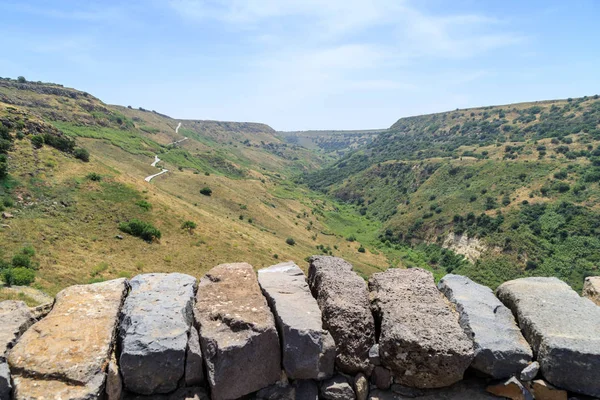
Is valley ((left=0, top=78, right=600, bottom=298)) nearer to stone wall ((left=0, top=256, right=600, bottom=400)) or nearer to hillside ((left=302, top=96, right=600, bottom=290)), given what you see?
hillside ((left=302, top=96, right=600, bottom=290))

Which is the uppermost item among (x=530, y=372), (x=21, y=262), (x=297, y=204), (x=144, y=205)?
(x=530, y=372)

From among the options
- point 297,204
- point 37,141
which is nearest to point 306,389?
point 37,141

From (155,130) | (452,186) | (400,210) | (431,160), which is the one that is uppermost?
(155,130)

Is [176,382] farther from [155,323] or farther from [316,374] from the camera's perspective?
[316,374]

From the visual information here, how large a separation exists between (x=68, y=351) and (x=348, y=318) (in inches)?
126

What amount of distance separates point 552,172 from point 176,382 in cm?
8475

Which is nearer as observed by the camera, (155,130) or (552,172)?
(552,172)

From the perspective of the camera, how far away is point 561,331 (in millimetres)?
4262

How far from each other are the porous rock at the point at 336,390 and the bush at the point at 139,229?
30943 mm

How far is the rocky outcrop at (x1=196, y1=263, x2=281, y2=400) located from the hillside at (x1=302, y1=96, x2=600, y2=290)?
56.1 metres

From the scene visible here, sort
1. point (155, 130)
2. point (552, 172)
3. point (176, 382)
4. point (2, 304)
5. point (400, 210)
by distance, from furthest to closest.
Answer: point (155, 130)
point (400, 210)
point (552, 172)
point (2, 304)
point (176, 382)

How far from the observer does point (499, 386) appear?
168 inches

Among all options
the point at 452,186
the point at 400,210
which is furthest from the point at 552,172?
the point at 400,210

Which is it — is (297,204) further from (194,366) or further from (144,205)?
(194,366)
